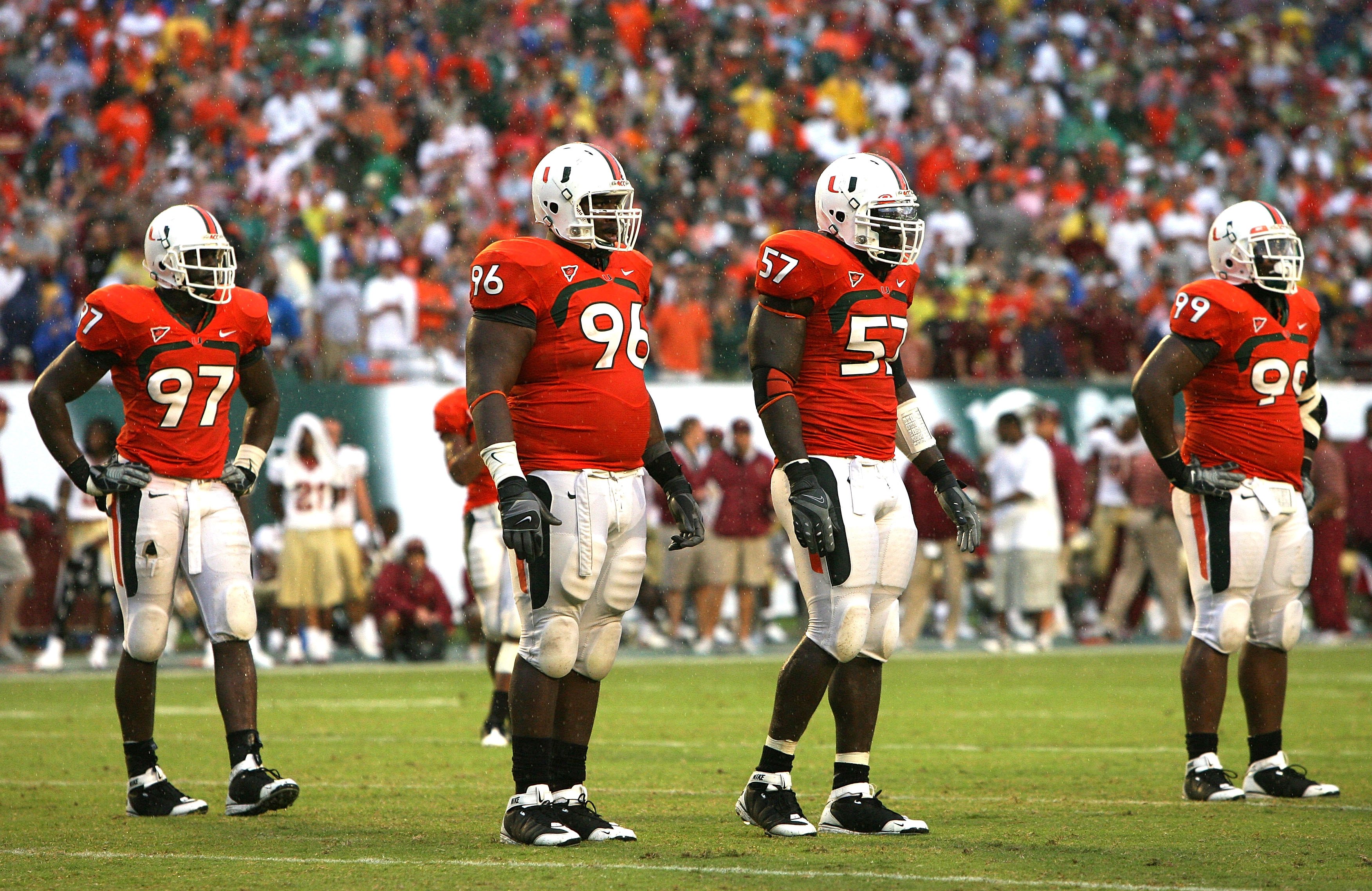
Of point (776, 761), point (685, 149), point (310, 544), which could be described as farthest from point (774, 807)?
point (685, 149)

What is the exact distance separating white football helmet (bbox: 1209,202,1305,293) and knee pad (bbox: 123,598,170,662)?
406cm

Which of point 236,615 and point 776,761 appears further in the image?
point 236,615

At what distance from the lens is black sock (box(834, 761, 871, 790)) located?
5.70 metres

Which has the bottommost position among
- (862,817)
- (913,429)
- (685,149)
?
(862,817)

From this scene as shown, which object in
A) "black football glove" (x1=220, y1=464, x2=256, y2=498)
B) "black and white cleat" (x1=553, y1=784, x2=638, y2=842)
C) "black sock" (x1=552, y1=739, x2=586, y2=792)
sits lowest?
"black and white cleat" (x1=553, y1=784, x2=638, y2=842)

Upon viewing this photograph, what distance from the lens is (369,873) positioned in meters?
4.93

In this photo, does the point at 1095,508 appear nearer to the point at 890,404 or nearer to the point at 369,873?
the point at 890,404

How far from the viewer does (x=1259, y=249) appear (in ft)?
22.2

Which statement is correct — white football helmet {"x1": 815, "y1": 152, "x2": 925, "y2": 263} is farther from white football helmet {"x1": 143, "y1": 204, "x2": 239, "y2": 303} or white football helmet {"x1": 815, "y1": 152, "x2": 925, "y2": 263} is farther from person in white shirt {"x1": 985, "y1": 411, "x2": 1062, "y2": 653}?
Result: person in white shirt {"x1": 985, "y1": 411, "x2": 1062, "y2": 653}

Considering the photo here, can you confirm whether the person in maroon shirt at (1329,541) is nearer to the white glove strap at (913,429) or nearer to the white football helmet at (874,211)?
the white glove strap at (913,429)

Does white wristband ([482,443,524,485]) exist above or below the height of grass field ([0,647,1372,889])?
above

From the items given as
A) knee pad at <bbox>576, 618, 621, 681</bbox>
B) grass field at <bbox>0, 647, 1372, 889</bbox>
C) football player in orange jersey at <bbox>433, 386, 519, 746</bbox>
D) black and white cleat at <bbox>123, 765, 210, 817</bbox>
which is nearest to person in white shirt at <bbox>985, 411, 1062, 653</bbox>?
grass field at <bbox>0, 647, 1372, 889</bbox>

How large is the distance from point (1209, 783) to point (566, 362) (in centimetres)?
283

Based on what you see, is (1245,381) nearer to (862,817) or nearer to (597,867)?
(862,817)
